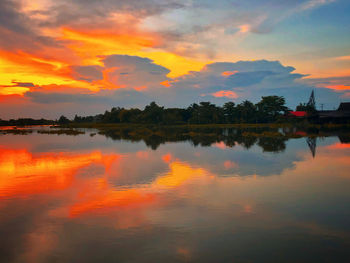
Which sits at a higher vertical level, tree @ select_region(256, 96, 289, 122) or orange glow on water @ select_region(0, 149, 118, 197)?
tree @ select_region(256, 96, 289, 122)

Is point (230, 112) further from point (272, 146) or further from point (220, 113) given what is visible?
point (272, 146)

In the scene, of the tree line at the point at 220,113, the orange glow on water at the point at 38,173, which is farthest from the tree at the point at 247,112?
the orange glow on water at the point at 38,173

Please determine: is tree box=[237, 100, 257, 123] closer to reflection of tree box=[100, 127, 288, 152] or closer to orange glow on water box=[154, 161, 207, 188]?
reflection of tree box=[100, 127, 288, 152]

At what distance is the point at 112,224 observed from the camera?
10.1m

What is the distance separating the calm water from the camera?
8102mm

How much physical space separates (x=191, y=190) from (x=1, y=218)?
331 inches


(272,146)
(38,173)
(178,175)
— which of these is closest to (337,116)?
(272,146)

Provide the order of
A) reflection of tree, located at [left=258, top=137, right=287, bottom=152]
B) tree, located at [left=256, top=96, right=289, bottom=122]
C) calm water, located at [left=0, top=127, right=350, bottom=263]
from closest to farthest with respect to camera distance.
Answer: calm water, located at [left=0, top=127, right=350, bottom=263]
reflection of tree, located at [left=258, top=137, right=287, bottom=152]
tree, located at [left=256, top=96, right=289, bottom=122]

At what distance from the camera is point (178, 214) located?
11008 mm

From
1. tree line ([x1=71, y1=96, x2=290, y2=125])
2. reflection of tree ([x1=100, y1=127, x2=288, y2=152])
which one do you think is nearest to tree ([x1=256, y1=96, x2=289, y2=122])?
tree line ([x1=71, y1=96, x2=290, y2=125])

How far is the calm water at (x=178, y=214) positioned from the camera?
8102mm

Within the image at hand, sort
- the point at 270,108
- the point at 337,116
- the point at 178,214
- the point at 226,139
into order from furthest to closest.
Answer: the point at 270,108
the point at 337,116
the point at 226,139
the point at 178,214

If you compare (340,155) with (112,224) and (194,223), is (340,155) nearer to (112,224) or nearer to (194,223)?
(194,223)

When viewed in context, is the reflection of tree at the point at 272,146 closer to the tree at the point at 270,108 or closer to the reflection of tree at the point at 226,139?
the reflection of tree at the point at 226,139
